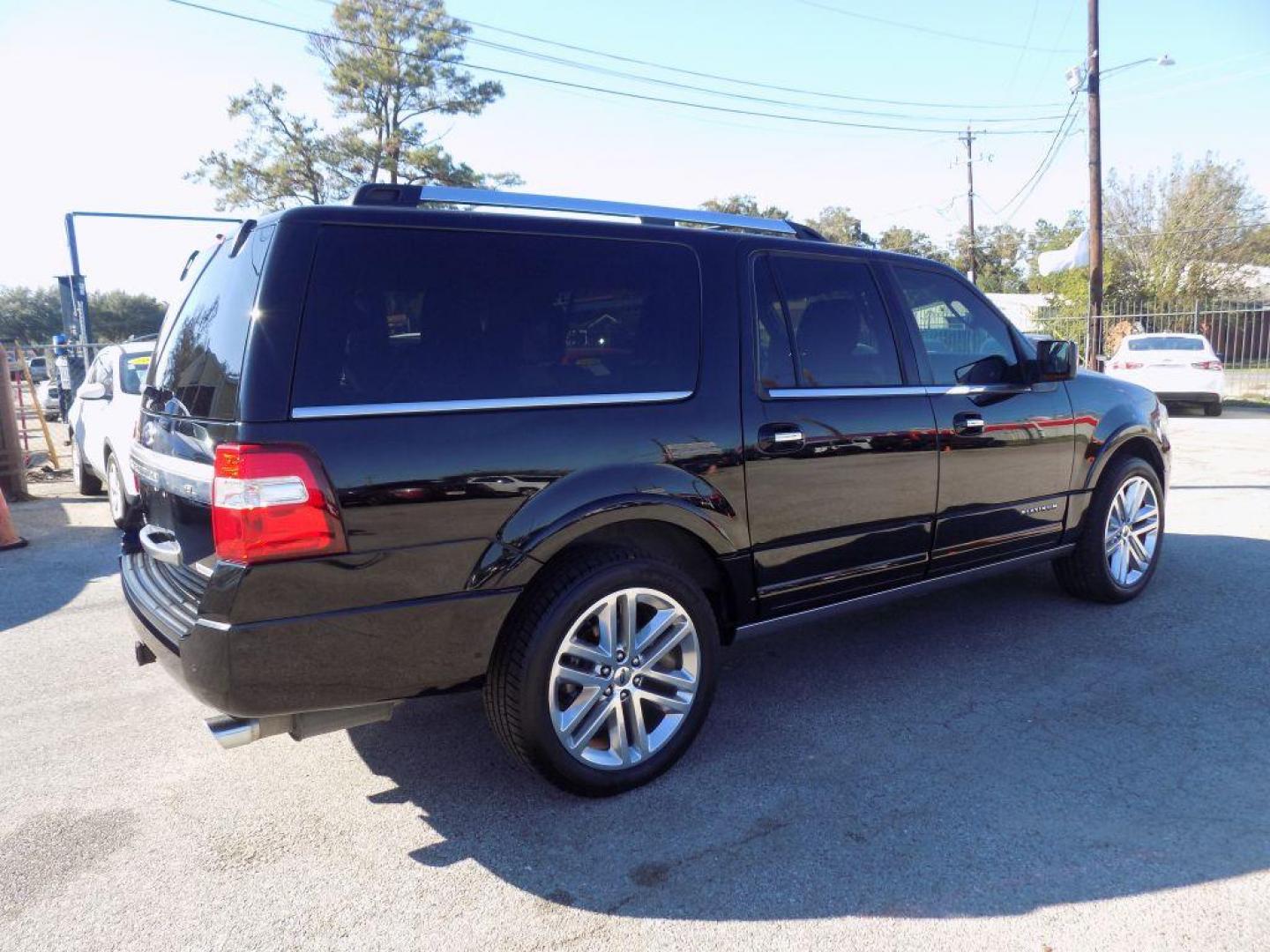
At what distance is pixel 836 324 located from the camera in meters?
3.77

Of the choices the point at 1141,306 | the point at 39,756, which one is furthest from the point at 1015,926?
the point at 1141,306

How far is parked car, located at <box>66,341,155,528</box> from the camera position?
290 inches

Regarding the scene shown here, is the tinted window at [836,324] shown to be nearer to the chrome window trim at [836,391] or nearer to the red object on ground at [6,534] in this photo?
the chrome window trim at [836,391]

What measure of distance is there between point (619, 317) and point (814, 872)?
190 cm

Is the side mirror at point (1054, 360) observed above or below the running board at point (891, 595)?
above

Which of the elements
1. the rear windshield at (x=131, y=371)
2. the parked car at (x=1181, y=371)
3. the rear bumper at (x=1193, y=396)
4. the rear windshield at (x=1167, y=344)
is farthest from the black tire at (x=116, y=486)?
the rear windshield at (x=1167, y=344)

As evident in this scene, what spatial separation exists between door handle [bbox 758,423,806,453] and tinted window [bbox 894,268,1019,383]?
1.00 metres

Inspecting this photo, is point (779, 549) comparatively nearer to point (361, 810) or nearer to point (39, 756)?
point (361, 810)

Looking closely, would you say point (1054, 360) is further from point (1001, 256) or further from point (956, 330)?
point (1001, 256)

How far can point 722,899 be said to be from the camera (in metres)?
2.50

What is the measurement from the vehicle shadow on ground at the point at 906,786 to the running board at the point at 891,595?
39cm

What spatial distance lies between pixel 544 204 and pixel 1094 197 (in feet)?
64.9

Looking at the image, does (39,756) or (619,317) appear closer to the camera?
(619,317)

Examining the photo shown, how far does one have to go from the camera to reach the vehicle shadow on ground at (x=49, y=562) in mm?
5656
